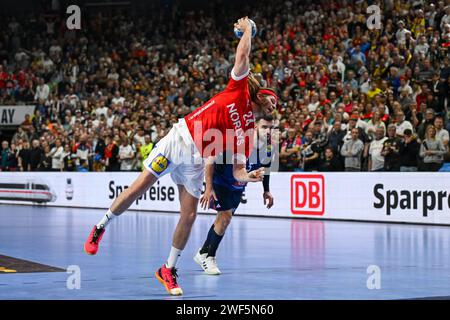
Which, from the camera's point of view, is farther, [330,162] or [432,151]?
[330,162]

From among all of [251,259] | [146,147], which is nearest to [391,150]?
[251,259]

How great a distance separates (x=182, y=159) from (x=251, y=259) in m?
3.63

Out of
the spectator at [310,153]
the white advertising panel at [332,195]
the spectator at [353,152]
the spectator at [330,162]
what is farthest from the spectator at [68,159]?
the spectator at [353,152]

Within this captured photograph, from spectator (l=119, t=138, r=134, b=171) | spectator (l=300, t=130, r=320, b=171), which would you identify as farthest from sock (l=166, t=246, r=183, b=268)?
spectator (l=119, t=138, r=134, b=171)

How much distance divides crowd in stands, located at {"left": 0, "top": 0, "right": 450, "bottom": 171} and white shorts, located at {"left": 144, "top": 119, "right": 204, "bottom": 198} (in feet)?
34.3

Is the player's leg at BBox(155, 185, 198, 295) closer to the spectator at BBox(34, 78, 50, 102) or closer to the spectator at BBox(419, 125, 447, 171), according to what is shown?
the spectator at BBox(419, 125, 447, 171)

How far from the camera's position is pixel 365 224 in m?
19.0

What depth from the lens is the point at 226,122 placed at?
8.83 metres

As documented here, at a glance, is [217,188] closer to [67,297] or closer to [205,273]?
[205,273]

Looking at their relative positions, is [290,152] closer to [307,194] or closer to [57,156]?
[307,194]

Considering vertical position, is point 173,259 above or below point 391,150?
below

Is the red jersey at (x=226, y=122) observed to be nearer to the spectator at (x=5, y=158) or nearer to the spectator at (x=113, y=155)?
the spectator at (x=113, y=155)

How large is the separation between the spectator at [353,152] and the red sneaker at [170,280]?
38.4ft

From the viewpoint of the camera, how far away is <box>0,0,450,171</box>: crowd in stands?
19844 millimetres
